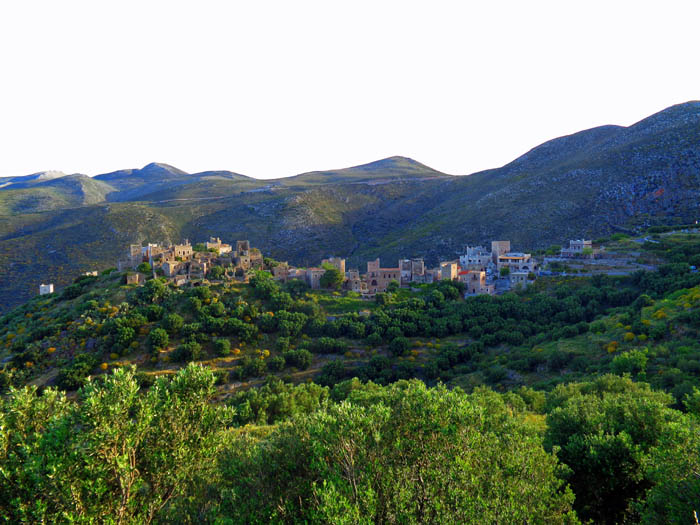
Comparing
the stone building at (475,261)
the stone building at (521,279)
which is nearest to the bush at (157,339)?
the stone building at (475,261)

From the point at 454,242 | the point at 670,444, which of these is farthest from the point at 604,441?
the point at 454,242

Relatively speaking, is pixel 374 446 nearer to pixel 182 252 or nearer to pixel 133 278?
pixel 133 278

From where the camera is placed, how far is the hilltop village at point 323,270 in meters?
43.0

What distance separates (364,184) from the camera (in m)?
130

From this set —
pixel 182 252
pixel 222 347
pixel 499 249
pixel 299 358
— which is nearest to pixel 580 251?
pixel 499 249

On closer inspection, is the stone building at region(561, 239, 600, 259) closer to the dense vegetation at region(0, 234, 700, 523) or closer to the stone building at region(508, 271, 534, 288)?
the stone building at region(508, 271, 534, 288)

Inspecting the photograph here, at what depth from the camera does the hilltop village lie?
4297 centimetres

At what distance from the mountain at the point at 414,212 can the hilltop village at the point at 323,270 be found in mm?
20899

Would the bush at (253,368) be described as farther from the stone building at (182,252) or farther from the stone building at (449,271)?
the stone building at (449,271)

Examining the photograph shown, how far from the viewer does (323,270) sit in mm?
46719

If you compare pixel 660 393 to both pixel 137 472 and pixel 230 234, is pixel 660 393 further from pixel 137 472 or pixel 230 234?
pixel 230 234

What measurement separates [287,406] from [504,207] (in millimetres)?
69780

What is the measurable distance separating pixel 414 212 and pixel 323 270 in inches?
2748

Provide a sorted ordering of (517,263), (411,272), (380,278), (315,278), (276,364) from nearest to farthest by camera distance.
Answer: (276,364)
(315,278)
(380,278)
(517,263)
(411,272)
